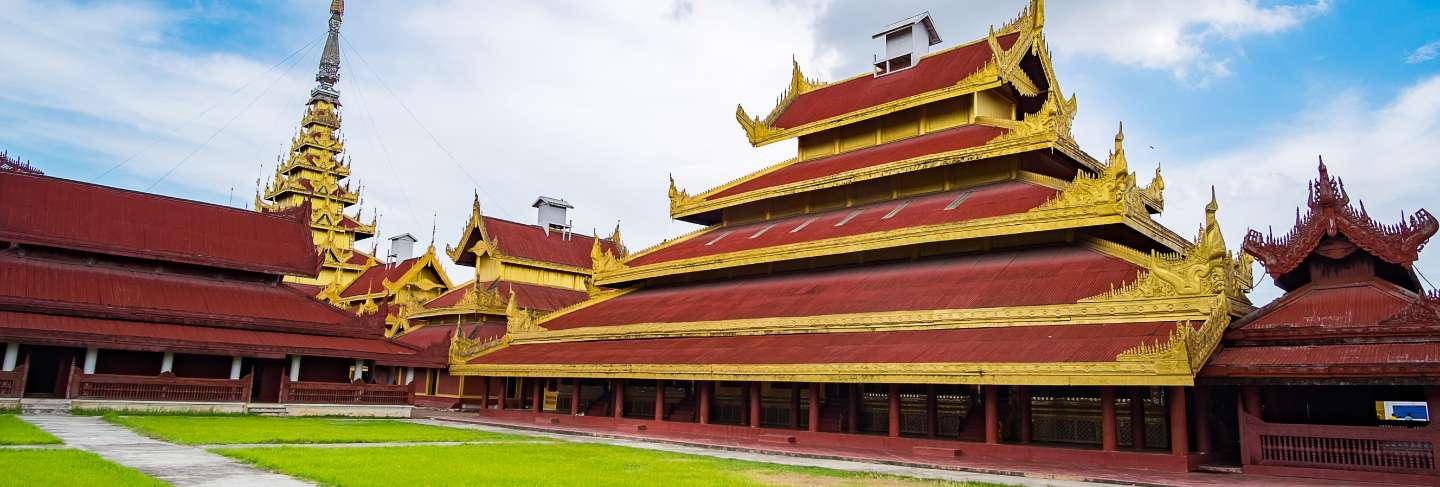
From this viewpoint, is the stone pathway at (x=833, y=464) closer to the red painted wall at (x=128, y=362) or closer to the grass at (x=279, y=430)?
the grass at (x=279, y=430)

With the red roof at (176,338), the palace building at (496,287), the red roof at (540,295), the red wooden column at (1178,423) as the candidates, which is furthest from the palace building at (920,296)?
the red roof at (540,295)

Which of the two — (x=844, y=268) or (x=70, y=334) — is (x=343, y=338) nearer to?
(x=70, y=334)

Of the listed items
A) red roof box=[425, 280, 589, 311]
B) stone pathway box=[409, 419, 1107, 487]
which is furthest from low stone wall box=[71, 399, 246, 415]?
red roof box=[425, 280, 589, 311]

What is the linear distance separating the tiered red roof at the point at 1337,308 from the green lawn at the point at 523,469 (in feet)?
22.1

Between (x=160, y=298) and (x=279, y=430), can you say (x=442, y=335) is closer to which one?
(x=160, y=298)

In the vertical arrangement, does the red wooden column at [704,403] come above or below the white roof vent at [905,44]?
below

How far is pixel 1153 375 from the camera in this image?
1541cm

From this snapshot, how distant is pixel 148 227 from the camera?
100 feet

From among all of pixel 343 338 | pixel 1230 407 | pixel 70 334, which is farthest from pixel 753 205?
pixel 70 334

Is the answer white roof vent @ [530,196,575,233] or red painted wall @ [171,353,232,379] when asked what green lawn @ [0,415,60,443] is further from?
white roof vent @ [530,196,575,233]

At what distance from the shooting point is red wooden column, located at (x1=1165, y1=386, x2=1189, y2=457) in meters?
15.9

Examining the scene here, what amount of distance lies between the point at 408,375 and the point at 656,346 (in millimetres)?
19209

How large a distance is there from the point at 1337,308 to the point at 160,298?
98.9 ft

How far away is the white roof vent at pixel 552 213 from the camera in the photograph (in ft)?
164
